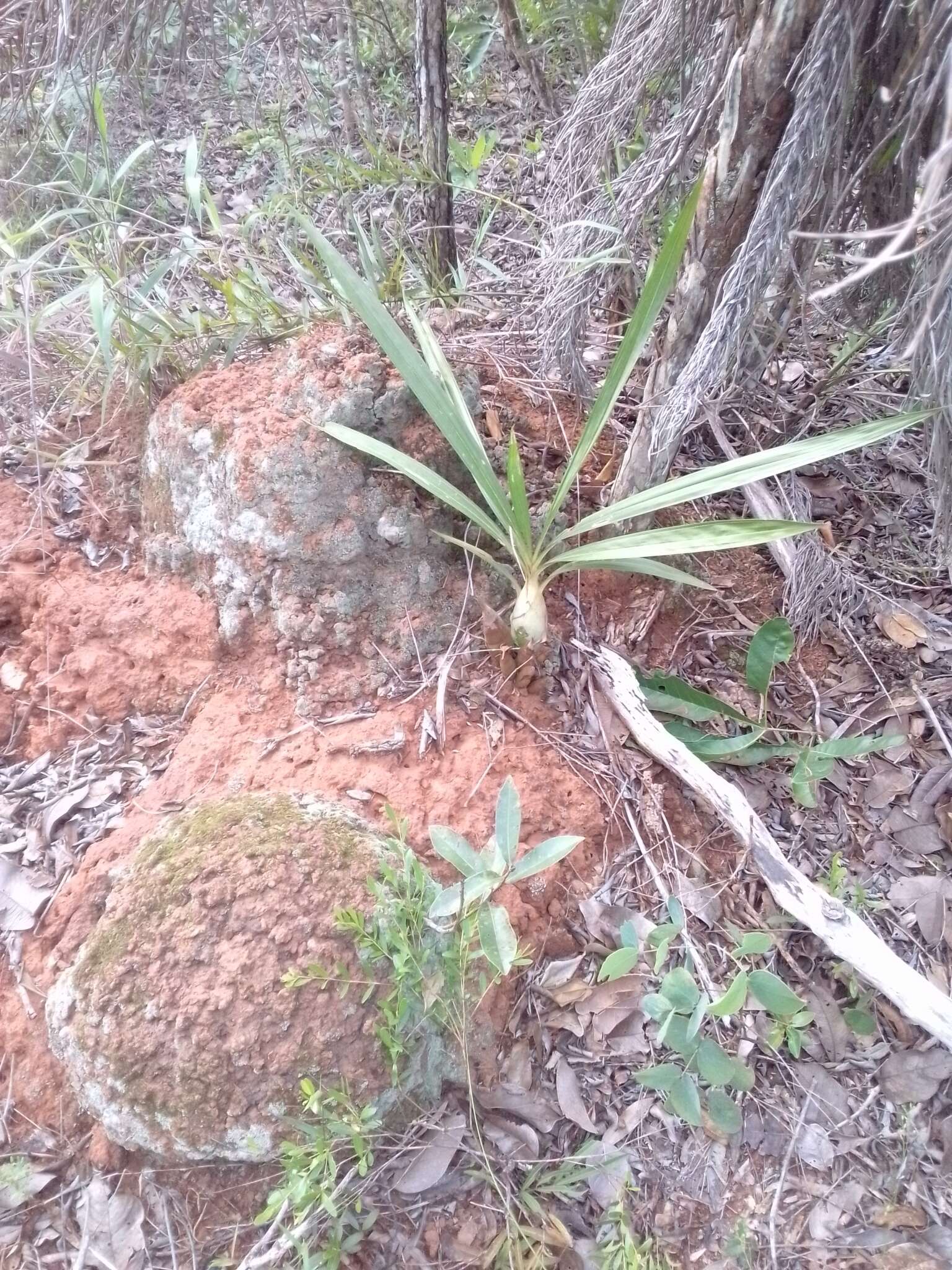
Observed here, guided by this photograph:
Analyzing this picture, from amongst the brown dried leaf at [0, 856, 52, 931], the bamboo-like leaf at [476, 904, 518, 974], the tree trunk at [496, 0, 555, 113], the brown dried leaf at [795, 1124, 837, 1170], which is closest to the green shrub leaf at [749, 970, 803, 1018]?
the brown dried leaf at [795, 1124, 837, 1170]

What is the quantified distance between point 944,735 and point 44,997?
1694mm

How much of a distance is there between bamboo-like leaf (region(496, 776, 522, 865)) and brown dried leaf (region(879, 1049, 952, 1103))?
29.0 inches

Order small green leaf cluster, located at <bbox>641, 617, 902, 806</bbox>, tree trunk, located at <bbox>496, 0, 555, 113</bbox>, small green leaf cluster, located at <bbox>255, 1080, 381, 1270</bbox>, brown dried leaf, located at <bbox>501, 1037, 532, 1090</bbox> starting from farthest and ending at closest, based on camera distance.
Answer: tree trunk, located at <bbox>496, 0, 555, 113</bbox>, small green leaf cluster, located at <bbox>641, 617, 902, 806</bbox>, brown dried leaf, located at <bbox>501, 1037, 532, 1090</bbox>, small green leaf cluster, located at <bbox>255, 1080, 381, 1270</bbox>

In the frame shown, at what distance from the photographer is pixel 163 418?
165 centimetres

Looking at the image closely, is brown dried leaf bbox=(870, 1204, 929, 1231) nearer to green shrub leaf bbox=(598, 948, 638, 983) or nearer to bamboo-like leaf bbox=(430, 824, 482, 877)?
green shrub leaf bbox=(598, 948, 638, 983)

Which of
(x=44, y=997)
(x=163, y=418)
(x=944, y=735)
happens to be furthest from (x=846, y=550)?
(x=44, y=997)

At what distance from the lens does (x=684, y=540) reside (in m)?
1.36

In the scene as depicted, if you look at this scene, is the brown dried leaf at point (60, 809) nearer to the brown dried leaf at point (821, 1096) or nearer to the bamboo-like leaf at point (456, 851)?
the bamboo-like leaf at point (456, 851)

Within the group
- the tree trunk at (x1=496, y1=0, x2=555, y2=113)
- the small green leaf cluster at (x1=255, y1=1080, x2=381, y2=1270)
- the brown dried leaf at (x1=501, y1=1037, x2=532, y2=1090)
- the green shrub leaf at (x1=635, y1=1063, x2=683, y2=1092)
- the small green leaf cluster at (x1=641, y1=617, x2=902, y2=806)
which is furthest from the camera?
the tree trunk at (x1=496, y1=0, x2=555, y2=113)

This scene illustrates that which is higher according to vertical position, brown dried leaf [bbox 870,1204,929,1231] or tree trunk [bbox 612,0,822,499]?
tree trunk [bbox 612,0,822,499]

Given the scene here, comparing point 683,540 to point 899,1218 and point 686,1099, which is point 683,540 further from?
point 899,1218

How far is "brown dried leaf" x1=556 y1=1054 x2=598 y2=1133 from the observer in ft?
4.01

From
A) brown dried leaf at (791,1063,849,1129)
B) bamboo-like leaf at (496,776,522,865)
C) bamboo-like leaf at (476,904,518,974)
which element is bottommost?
brown dried leaf at (791,1063,849,1129)

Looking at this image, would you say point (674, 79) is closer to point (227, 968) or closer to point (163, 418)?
point (163, 418)
